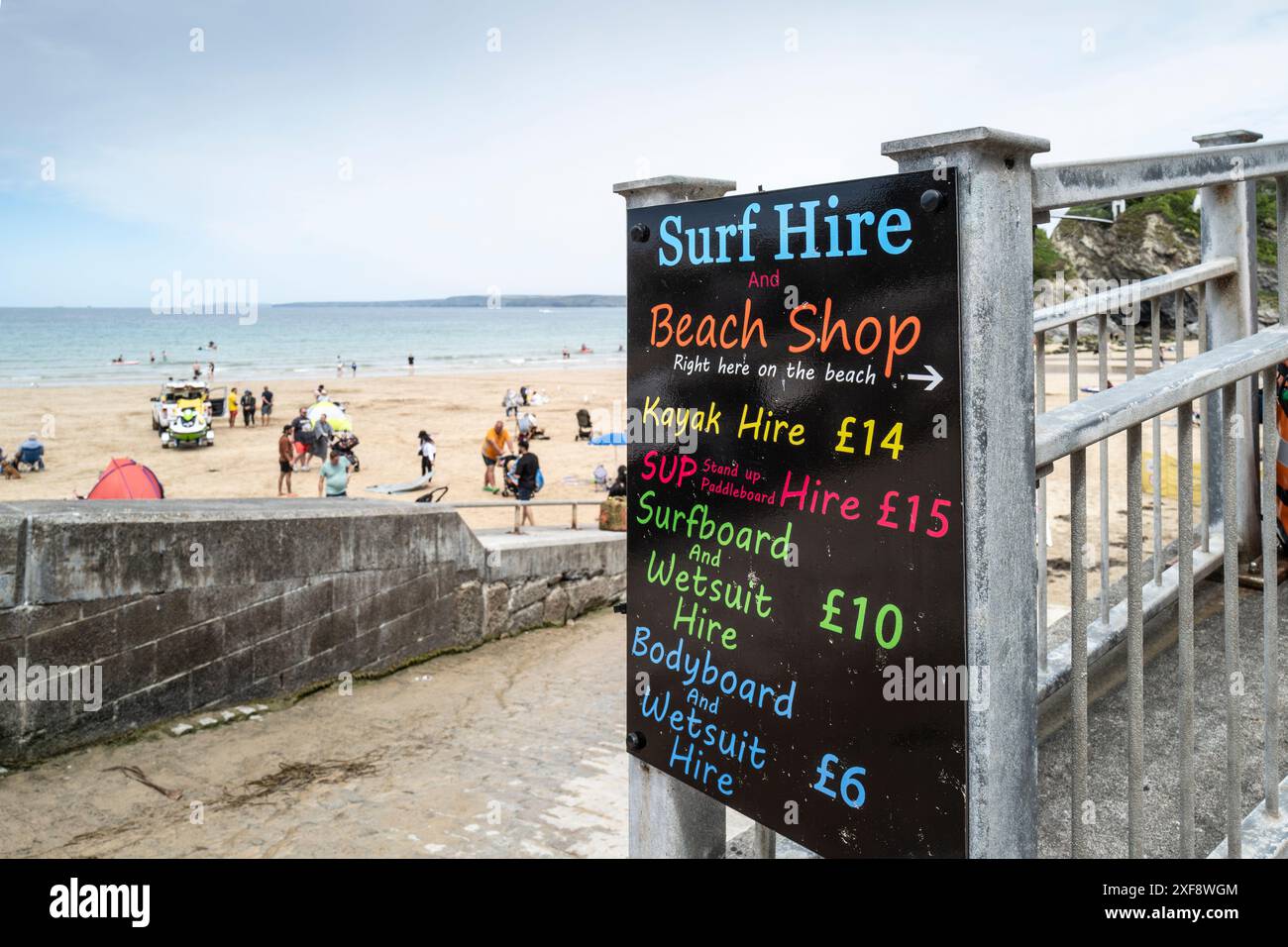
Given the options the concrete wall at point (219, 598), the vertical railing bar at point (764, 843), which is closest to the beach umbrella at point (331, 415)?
the concrete wall at point (219, 598)

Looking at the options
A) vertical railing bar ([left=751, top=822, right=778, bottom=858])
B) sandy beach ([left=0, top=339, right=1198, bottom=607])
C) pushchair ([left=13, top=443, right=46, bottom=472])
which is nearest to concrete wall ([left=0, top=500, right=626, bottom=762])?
sandy beach ([left=0, top=339, right=1198, bottom=607])

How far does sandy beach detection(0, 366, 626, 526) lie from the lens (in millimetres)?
21953

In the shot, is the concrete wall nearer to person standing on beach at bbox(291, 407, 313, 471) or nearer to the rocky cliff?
person standing on beach at bbox(291, 407, 313, 471)

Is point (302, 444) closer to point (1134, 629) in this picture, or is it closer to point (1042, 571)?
point (1042, 571)

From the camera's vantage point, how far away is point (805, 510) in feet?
7.75

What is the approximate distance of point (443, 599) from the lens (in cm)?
929

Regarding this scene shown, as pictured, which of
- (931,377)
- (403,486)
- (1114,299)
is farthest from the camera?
(403,486)

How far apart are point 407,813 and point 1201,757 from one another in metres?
4.17

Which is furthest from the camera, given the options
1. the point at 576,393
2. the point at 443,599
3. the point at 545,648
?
the point at 576,393

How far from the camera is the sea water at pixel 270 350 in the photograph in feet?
200

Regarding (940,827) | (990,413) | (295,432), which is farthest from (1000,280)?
(295,432)

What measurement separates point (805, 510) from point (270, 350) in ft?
301

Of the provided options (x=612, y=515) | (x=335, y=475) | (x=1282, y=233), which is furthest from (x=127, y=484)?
(x=1282, y=233)
